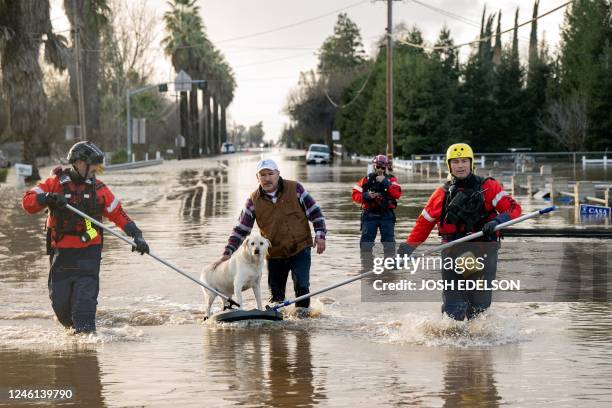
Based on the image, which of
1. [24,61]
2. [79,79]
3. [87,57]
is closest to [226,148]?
[87,57]

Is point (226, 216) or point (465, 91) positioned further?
point (465, 91)

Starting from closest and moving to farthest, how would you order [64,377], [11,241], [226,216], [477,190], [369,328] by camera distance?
[64,377] < [477,190] < [369,328] < [11,241] < [226,216]

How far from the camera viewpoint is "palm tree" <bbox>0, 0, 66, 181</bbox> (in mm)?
47375

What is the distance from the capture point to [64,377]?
26.9 feet

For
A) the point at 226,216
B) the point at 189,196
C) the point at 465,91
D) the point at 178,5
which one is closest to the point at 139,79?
the point at 178,5

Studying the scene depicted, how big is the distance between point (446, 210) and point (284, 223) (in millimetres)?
2012

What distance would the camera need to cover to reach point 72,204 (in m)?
9.54

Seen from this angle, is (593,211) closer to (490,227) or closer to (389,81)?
(490,227)

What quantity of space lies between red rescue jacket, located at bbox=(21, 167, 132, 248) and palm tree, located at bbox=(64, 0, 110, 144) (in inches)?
1891

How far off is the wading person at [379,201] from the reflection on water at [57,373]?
6653 mm

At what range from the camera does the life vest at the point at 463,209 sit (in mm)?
9156

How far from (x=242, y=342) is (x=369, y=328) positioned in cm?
138

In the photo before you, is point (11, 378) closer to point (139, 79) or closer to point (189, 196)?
point (189, 196)

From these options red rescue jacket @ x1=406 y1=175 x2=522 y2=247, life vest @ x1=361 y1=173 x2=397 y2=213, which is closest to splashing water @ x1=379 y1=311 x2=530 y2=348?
red rescue jacket @ x1=406 y1=175 x2=522 y2=247
